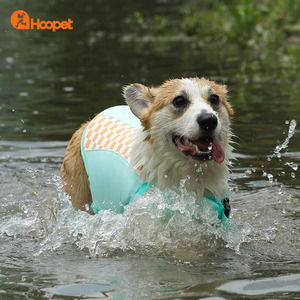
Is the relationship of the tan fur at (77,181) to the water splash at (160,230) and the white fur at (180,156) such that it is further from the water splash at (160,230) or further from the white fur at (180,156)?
the white fur at (180,156)

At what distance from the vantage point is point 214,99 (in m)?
4.95

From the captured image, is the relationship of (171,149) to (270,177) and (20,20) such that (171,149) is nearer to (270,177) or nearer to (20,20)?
(270,177)

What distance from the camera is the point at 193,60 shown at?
14.5 meters

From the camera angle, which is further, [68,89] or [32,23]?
[32,23]

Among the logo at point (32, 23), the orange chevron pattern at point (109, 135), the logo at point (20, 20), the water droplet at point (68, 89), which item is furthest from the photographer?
the logo at point (20, 20)

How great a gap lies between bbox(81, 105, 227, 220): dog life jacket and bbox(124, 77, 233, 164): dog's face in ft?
1.29

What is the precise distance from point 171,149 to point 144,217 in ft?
1.82

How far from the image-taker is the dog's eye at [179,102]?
487cm

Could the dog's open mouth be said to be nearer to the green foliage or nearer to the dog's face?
the dog's face

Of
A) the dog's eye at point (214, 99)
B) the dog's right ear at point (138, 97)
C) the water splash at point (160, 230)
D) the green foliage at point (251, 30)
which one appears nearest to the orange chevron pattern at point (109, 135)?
the dog's right ear at point (138, 97)

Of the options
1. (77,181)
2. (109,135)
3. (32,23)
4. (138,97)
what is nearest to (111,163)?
(109,135)

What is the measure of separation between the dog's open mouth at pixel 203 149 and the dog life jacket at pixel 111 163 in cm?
39

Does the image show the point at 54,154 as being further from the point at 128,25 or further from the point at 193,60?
the point at 128,25

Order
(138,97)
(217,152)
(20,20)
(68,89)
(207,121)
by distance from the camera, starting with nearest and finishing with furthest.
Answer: (207,121) < (217,152) < (138,97) < (68,89) < (20,20)
